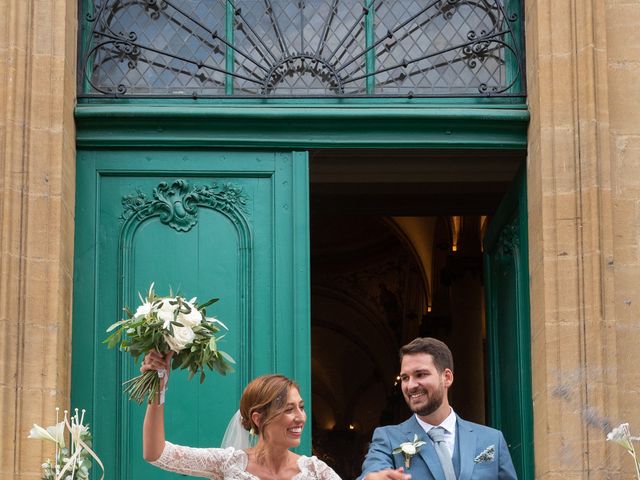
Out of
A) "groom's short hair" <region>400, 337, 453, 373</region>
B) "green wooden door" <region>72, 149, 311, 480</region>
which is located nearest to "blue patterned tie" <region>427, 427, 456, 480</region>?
"groom's short hair" <region>400, 337, 453, 373</region>

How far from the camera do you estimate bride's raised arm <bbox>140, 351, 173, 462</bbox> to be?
6773 mm

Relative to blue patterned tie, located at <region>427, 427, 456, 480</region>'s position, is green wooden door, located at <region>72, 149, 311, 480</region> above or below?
above

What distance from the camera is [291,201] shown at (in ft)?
29.6

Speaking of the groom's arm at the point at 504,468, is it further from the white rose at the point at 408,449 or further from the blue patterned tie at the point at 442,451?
the white rose at the point at 408,449

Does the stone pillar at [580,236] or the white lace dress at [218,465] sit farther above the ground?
the stone pillar at [580,236]

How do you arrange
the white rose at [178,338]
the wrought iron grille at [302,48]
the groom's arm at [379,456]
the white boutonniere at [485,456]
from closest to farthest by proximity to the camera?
1. the white rose at [178,338]
2. the groom's arm at [379,456]
3. the white boutonniere at [485,456]
4. the wrought iron grille at [302,48]

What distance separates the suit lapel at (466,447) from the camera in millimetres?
6922

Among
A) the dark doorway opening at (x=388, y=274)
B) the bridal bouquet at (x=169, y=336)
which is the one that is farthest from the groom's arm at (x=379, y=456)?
the dark doorway opening at (x=388, y=274)

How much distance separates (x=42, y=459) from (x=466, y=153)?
122 inches

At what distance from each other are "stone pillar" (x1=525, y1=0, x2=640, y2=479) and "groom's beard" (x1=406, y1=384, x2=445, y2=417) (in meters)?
1.41

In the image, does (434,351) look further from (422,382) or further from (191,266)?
(191,266)

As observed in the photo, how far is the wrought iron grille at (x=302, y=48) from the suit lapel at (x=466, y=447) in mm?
2670

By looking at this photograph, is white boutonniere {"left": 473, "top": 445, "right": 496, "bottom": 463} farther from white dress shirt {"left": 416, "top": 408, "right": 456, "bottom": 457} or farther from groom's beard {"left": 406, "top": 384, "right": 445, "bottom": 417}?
groom's beard {"left": 406, "top": 384, "right": 445, "bottom": 417}

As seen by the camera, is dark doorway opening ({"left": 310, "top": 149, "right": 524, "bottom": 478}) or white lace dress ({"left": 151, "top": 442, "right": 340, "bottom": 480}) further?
dark doorway opening ({"left": 310, "top": 149, "right": 524, "bottom": 478})
